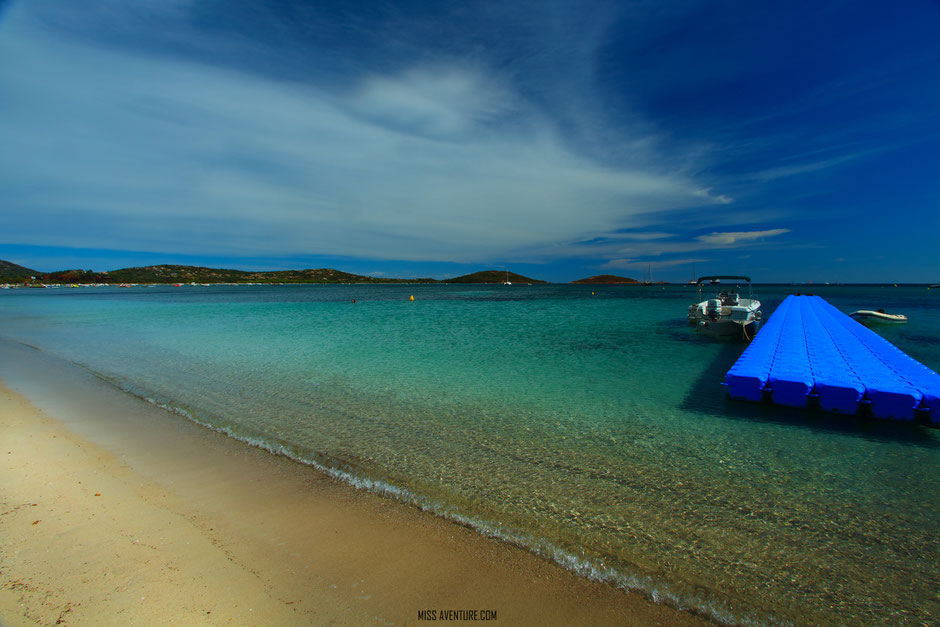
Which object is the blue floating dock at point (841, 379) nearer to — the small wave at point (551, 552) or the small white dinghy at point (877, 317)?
the small wave at point (551, 552)

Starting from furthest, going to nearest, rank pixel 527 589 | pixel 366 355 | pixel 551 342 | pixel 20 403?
pixel 551 342 < pixel 366 355 < pixel 20 403 < pixel 527 589

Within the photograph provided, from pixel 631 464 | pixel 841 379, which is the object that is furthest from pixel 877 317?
pixel 631 464

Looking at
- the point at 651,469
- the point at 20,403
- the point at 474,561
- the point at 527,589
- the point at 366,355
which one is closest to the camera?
the point at 527,589

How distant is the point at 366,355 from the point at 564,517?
13242 millimetres

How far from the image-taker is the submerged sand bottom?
3475 mm

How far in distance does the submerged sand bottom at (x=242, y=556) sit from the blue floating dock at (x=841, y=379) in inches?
311

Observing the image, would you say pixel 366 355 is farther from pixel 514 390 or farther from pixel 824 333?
pixel 824 333

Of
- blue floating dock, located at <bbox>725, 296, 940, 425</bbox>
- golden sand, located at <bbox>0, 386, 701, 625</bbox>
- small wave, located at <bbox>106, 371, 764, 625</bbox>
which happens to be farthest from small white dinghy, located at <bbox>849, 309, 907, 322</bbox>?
golden sand, located at <bbox>0, 386, 701, 625</bbox>

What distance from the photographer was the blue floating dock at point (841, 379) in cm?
815

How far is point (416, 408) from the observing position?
9.86 m

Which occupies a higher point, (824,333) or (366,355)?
(824,333)

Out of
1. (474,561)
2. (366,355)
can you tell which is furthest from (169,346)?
(474,561)

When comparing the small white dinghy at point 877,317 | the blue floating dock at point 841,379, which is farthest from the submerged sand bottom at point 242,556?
the small white dinghy at point 877,317

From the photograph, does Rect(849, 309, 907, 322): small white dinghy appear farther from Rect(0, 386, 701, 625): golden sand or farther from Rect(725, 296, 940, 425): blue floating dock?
Rect(0, 386, 701, 625): golden sand
